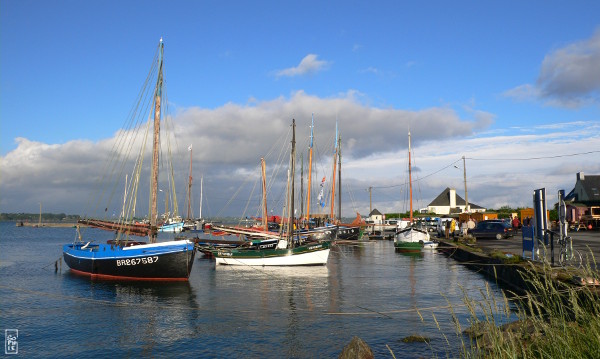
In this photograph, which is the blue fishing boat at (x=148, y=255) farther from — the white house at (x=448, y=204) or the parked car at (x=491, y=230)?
the white house at (x=448, y=204)

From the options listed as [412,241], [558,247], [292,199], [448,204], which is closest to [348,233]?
[412,241]

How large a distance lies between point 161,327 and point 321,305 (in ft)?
23.2

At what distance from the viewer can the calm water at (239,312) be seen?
49.9ft

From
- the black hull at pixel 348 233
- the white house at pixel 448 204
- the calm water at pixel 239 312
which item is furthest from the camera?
the white house at pixel 448 204

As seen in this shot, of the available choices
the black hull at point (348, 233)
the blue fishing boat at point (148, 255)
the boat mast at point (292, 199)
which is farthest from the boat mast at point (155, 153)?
the black hull at point (348, 233)

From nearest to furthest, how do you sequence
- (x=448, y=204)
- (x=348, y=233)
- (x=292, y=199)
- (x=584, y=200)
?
(x=292, y=199), (x=348, y=233), (x=584, y=200), (x=448, y=204)

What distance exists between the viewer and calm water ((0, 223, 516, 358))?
15.2 m

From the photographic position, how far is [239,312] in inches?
793

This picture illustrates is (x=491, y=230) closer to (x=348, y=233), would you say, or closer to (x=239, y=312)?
(x=348, y=233)

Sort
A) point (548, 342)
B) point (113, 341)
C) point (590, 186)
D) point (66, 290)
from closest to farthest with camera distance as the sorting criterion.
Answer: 1. point (548, 342)
2. point (113, 341)
3. point (66, 290)
4. point (590, 186)

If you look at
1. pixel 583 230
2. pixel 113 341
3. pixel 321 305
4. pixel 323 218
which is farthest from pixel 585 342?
pixel 323 218

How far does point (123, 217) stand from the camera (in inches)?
1213

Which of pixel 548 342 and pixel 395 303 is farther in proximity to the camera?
pixel 395 303

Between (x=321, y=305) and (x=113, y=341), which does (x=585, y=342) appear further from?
(x=321, y=305)
